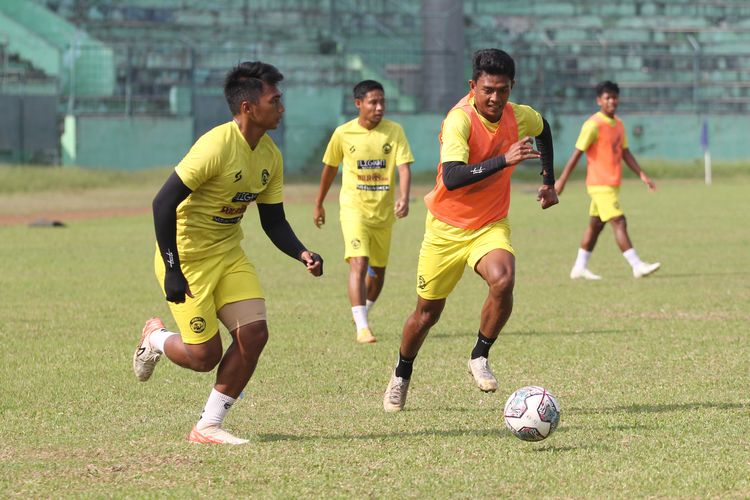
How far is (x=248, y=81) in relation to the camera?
6957 mm

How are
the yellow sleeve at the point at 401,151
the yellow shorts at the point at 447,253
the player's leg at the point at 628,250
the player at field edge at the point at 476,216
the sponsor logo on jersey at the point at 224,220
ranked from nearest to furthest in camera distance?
1. the sponsor logo on jersey at the point at 224,220
2. the player at field edge at the point at 476,216
3. the yellow shorts at the point at 447,253
4. the yellow sleeve at the point at 401,151
5. the player's leg at the point at 628,250

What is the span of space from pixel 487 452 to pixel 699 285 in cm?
879

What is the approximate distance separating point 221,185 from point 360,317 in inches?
175

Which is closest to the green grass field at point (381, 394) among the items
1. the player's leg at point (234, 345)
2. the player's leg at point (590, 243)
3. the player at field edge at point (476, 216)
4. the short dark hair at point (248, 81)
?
the player's leg at point (234, 345)

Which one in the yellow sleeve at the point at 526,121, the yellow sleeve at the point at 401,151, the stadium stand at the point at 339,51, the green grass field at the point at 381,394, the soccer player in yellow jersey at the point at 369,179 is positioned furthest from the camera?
the stadium stand at the point at 339,51

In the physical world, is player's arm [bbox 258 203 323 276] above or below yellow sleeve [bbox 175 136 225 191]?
below

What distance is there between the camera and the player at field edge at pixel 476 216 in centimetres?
779

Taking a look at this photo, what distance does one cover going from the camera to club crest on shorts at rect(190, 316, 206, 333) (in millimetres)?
7125

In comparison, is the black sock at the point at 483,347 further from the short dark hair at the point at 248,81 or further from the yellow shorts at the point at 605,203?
the yellow shorts at the point at 605,203

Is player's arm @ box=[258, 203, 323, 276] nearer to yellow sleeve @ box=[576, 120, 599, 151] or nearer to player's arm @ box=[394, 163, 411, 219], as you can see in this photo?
player's arm @ box=[394, 163, 411, 219]

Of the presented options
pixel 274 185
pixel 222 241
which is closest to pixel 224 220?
pixel 222 241

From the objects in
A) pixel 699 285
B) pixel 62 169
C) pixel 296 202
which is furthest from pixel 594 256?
pixel 62 169

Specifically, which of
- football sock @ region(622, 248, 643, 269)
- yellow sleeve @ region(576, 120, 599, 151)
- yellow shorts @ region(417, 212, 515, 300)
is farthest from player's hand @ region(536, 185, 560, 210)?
yellow sleeve @ region(576, 120, 599, 151)

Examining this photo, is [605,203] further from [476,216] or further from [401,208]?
[476,216]
